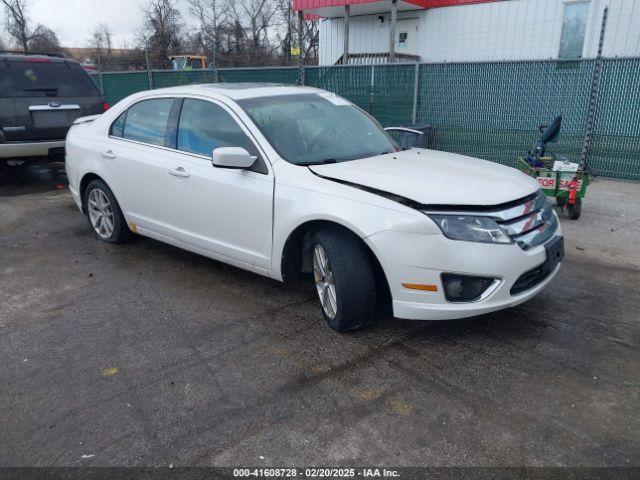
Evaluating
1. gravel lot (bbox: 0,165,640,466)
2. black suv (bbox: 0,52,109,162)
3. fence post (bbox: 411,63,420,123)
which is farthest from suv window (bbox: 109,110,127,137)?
fence post (bbox: 411,63,420,123)

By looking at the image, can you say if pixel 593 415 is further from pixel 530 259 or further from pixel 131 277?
pixel 131 277

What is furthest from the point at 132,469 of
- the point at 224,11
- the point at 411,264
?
the point at 224,11

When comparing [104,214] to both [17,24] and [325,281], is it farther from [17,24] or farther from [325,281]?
[17,24]

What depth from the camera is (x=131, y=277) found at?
4.87 meters

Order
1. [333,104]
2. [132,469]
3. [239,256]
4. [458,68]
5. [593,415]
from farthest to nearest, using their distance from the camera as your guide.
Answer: [458,68], [333,104], [239,256], [593,415], [132,469]

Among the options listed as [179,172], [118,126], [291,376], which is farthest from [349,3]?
[291,376]

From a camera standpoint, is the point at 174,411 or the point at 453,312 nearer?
the point at 174,411

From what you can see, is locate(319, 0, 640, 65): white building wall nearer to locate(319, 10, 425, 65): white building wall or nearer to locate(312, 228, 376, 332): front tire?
locate(319, 10, 425, 65): white building wall

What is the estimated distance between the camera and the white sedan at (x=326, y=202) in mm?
3275

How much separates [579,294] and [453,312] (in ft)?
5.51

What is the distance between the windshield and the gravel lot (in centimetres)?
118

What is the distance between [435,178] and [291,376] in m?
1.56

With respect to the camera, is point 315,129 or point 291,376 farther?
point 315,129

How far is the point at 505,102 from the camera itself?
30.4ft
